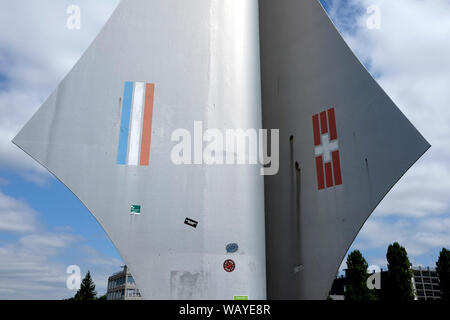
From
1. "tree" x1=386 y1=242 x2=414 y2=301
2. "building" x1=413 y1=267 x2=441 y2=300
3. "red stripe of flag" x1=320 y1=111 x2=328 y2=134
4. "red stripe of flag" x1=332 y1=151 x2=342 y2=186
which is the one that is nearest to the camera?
"red stripe of flag" x1=332 y1=151 x2=342 y2=186

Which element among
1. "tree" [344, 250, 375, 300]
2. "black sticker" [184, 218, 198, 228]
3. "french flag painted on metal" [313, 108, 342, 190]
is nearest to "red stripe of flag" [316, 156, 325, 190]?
"french flag painted on metal" [313, 108, 342, 190]

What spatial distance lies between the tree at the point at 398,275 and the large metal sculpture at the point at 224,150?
773 inches

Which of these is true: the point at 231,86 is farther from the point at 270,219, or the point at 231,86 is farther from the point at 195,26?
the point at 270,219

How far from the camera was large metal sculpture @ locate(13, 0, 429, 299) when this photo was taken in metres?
6.20

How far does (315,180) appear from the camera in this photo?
6949mm

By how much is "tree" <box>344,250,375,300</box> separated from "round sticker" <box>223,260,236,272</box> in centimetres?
2190

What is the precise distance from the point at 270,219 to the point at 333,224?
1.46 metres

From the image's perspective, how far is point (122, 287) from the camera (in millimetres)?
62281

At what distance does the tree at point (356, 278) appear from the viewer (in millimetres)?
25008

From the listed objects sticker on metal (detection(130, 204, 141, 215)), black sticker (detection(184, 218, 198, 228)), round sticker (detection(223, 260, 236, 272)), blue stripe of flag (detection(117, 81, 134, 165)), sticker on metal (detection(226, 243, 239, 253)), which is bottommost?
round sticker (detection(223, 260, 236, 272))

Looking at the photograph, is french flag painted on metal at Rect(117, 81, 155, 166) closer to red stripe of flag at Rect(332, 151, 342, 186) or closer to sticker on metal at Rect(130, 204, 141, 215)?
sticker on metal at Rect(130, 204, 141, 215)

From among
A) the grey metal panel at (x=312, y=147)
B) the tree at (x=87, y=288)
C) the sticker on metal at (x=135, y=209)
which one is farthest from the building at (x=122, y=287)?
the sticker on metal at (x=135, y=209)

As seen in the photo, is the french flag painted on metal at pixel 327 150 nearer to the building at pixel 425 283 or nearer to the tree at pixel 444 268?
the tree at pixel 444 268

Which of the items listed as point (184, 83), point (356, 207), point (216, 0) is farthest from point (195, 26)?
point (356, 207)
